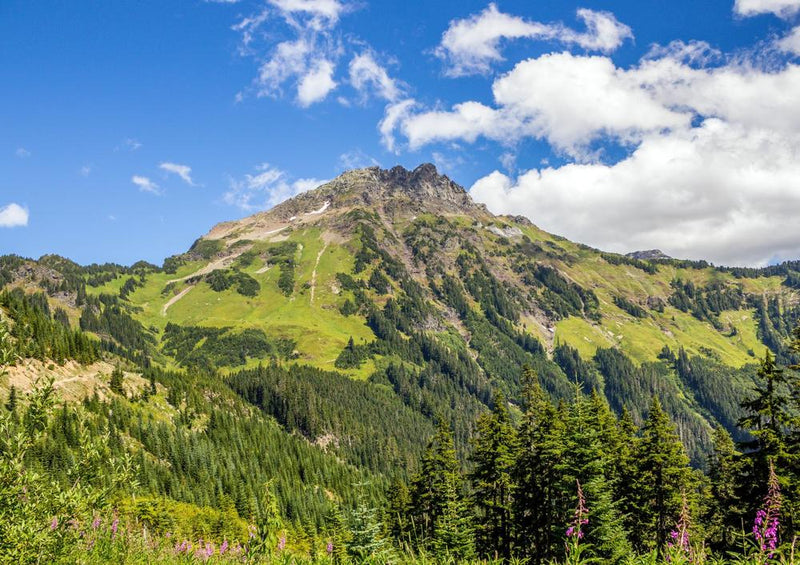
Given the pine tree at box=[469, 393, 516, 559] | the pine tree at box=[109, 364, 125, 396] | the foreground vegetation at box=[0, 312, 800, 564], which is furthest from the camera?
the pine tree at box=[109, 364, 125, 396]

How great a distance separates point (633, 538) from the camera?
4528 cm

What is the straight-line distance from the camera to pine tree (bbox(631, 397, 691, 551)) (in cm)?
4072

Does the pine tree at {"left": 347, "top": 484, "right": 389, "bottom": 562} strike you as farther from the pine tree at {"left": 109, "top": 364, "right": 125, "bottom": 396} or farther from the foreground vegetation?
the pine tree at {"left": 109, "top": 364, "right": 125, "bottom": 396}

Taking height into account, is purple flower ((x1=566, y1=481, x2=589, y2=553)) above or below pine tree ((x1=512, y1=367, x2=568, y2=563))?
above

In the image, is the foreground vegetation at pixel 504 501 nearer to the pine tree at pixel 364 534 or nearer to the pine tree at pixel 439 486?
the pine tree at pixel 364 534

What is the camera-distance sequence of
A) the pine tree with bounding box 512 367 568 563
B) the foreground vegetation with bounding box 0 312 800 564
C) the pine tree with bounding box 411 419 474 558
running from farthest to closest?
the pine tree with bounding box 411 419 474 558, the pine tree with bounding box 512 367 568 563, the foreground vegetation with bounding box 0 312 800 564

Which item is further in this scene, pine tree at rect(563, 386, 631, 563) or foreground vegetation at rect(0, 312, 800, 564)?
pine tree at rect(563, 386, 631, 563)

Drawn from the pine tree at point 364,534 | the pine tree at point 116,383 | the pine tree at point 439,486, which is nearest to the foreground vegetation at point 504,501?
the pine tree at point 364,534

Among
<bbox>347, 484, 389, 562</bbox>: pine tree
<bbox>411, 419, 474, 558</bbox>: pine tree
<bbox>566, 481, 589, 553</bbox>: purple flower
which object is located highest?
<bbox>566, 481, 589, 553</bbox>: purple flower

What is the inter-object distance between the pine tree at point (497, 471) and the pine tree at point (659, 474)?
1134 centimetres

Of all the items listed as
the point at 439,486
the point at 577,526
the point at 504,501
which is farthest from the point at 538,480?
the point at 577,526

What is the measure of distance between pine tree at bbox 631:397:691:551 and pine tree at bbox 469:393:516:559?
1134 cm

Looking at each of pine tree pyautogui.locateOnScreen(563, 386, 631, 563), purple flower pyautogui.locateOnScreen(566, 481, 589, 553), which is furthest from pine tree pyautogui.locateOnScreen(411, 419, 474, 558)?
purple flower pyautogui.locateOnScreen(566, 481, 589, 553)

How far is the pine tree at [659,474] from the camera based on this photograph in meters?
40.7
